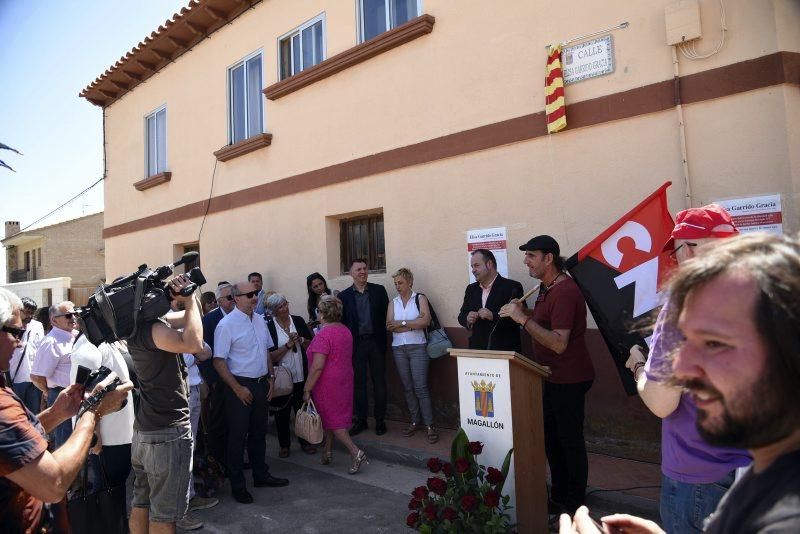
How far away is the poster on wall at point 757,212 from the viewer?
444 centimetres

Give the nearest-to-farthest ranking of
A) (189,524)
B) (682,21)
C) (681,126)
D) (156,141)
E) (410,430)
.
Result: (189,524)
(682,21)
(681,126)
(410,430)
(156,141)

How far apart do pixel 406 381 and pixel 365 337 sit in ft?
2.39

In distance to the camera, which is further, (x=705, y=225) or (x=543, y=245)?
(x=543, y=245)

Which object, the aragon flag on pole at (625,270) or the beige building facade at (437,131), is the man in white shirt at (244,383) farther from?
the aragon flag on pole at (625,270)

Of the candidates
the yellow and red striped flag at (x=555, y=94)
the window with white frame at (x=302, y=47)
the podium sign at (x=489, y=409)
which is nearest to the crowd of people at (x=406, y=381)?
the podium sign at (x=489, y=409)

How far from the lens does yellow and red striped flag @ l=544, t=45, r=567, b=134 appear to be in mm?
5523

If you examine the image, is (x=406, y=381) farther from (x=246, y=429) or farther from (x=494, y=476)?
(x=494, y=476)

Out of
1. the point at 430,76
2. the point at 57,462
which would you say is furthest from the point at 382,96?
the point at 57,462

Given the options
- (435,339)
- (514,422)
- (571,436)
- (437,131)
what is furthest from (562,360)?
(437,131)

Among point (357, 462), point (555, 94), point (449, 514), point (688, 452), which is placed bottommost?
point (357, 462)

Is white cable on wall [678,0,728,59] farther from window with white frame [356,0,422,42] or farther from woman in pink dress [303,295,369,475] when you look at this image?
woman in pink dress [303,295,369,475]

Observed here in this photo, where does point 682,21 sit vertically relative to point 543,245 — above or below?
above

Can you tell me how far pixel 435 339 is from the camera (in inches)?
249

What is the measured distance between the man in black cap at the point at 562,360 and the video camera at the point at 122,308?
91.5 inches
